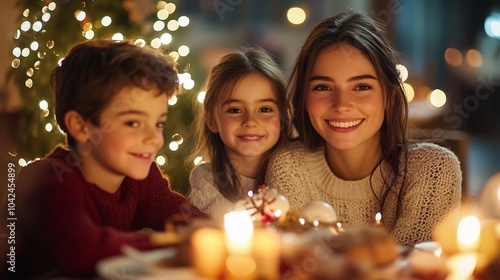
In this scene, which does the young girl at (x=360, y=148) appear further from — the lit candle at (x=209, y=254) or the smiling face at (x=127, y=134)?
the lit candle at (x=209, y=254)

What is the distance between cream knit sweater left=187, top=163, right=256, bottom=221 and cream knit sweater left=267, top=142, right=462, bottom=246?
0.35ft

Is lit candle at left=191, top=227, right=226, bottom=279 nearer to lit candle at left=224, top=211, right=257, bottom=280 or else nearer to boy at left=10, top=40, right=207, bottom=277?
lit candle at left=224, top=211, right=257, bottom=280

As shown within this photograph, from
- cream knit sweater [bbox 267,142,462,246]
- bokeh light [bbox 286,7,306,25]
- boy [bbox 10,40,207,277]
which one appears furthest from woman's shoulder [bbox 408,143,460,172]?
bokeh light [bbox 286,7,306,25]

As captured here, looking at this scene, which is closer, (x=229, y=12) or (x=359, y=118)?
(x=359, y=118)

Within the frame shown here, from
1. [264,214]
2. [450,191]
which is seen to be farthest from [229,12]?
[264,214]

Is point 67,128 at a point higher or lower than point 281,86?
lower

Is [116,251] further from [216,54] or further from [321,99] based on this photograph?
[216,54]

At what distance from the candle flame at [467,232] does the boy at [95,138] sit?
0.59 m

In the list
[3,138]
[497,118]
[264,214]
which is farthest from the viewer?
[497,118]

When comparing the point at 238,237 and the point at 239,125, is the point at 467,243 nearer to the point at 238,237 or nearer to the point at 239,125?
the point at 238,237

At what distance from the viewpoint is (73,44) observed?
9.05ft

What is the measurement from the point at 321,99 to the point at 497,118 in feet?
15.9

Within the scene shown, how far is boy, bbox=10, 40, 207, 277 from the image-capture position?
1281mm

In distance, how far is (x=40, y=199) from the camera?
1247 mm
